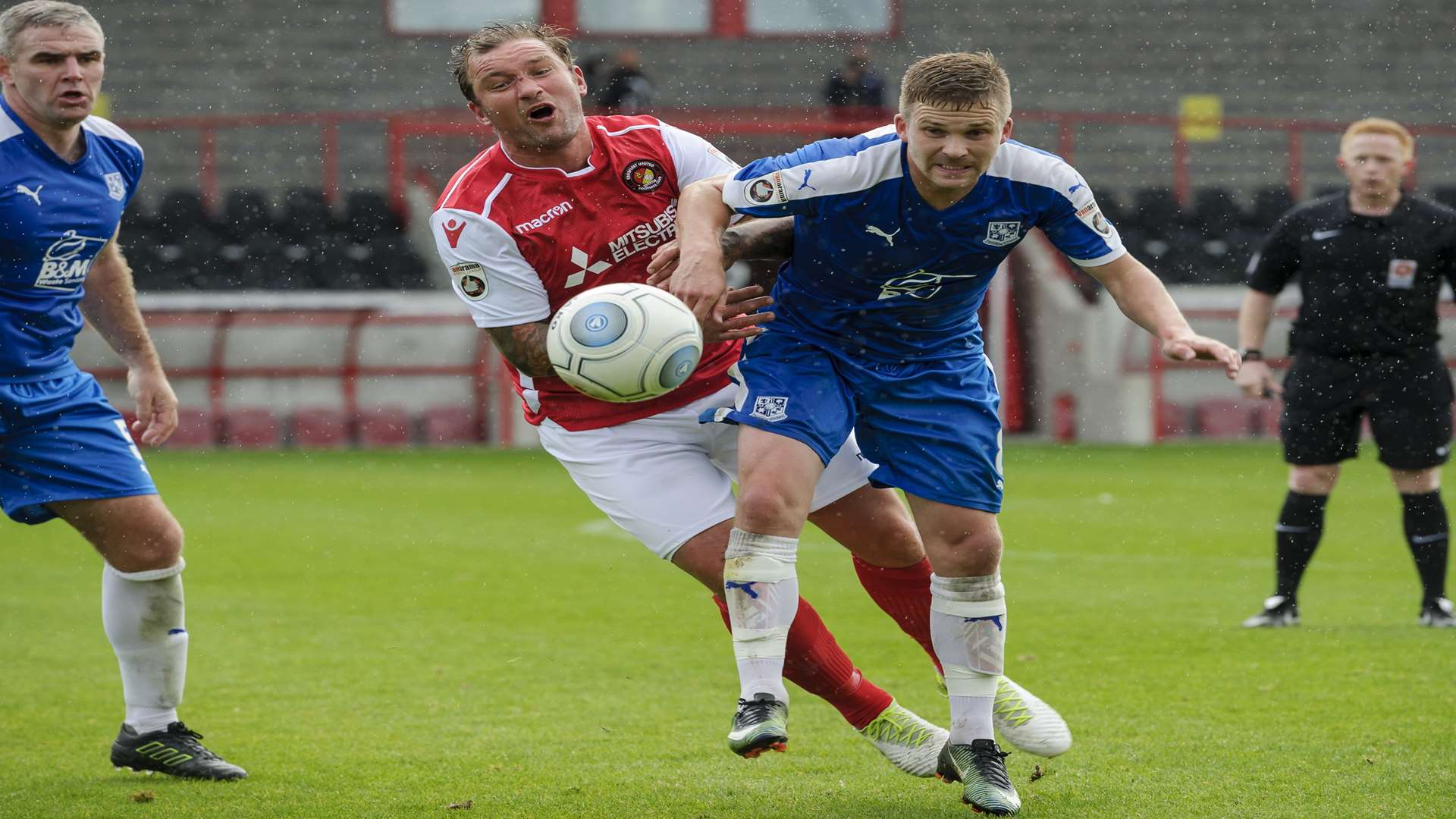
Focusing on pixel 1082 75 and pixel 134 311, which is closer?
pixel 134 311

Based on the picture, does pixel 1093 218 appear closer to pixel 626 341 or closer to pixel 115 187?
pixel 626 341

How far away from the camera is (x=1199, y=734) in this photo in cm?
489

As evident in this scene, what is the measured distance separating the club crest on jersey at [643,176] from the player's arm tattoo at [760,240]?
32 cm

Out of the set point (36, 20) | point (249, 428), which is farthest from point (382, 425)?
point (36, 20)

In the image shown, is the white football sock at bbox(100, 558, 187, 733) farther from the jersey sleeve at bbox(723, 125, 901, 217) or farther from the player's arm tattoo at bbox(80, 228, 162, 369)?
the jersey sleeve at bbox(723, 125, 901, 217)

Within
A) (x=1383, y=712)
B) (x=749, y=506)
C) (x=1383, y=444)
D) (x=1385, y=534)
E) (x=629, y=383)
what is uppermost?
(x=629, y=383)

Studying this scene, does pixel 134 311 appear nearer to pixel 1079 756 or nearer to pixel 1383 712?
pixel 1079 756

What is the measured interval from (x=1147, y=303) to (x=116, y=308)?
9.98 ft

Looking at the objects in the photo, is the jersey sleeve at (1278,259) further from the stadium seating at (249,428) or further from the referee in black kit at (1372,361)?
the stadium seating at (249,428)

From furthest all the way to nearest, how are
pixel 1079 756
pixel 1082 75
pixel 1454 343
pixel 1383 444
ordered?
pixel 1082 75 → pixel 1454 343 → pixel 1383 444 → pixel 1079 756

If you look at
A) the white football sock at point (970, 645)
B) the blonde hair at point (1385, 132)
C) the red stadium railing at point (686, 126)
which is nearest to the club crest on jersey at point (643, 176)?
the white football sock at point (970, 645)

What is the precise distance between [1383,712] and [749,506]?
2398 mm

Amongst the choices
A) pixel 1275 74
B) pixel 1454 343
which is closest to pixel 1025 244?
pixel 1454 343

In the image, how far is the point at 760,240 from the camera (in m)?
4.25
